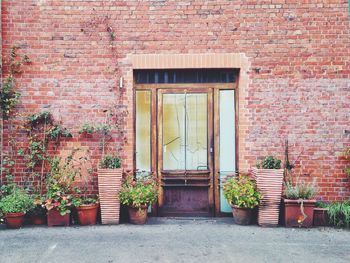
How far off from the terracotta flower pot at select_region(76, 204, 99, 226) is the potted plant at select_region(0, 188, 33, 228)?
79 cm

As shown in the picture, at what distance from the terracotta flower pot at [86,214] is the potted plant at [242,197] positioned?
2141 millimetres

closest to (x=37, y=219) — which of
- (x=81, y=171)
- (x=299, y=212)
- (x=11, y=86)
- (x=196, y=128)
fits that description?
(x=81, y=171)

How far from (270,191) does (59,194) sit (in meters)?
3.31

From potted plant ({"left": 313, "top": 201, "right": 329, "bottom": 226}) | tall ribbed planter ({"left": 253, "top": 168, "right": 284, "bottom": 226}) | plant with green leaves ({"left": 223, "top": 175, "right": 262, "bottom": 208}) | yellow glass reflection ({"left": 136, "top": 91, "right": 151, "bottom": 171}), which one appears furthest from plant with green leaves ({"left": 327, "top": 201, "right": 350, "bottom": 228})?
yellow glass reflection ({"left": 136, "top": 91, "right": 151, "bottom": 171})

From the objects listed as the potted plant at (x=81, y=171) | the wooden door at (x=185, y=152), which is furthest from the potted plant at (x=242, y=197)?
the potted plant at (x=81, y=171)

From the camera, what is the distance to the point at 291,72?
6051mm

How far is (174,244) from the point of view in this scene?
4746 mm

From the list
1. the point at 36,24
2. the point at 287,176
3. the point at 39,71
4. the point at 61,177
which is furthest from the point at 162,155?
the point at 36,24

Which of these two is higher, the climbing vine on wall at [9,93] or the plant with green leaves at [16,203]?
the climbing vine on wall at [9,93]

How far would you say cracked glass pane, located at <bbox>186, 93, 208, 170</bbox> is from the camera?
629 centimetres

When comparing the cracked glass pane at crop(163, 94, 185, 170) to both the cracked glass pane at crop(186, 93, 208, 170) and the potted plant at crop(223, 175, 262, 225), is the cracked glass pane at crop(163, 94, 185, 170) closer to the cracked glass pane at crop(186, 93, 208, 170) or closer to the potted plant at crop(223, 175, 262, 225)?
the cracked glass pane at crop(186, 93, 208, 170)

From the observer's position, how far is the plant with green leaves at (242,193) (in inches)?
216

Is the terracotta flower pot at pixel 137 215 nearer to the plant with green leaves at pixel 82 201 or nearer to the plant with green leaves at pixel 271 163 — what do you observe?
the plant with green leaves at pixel 82 201

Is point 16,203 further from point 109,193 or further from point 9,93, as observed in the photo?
point 9,93
